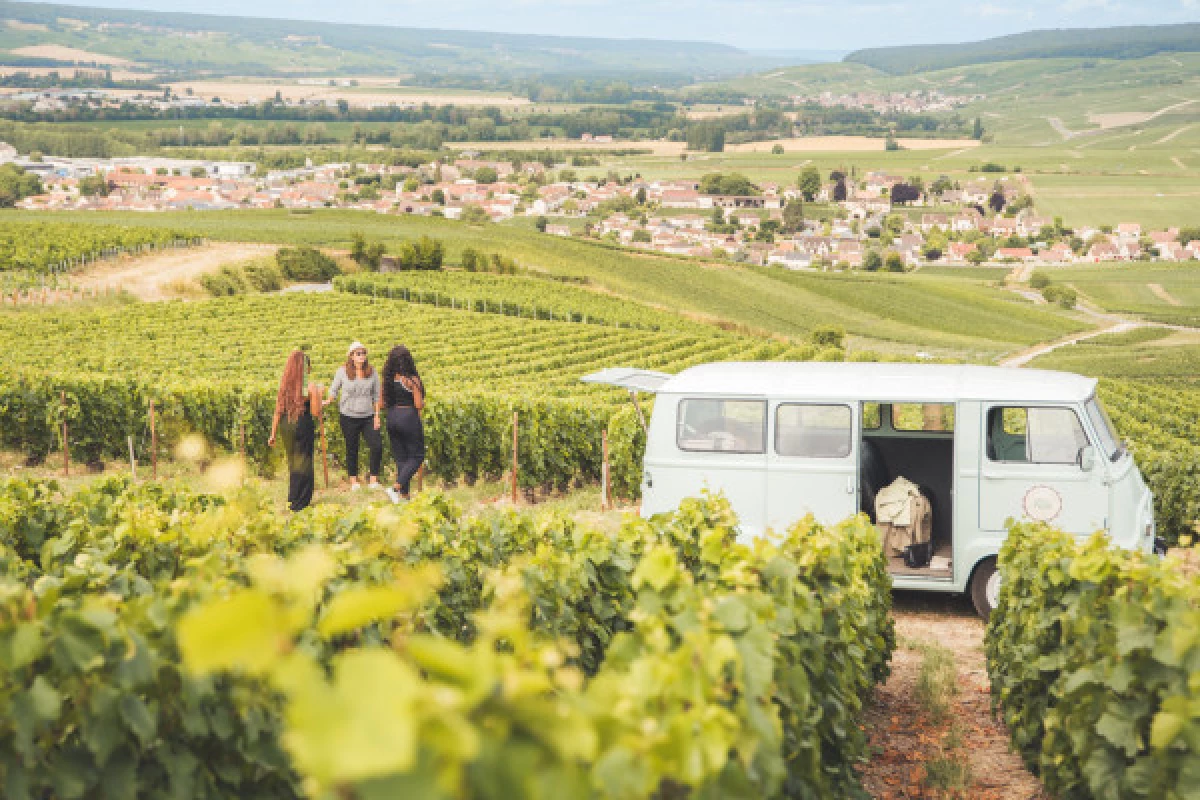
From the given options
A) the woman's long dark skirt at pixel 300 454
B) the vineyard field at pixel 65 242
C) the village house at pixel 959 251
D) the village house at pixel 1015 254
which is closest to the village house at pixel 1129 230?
the village house at pixel 1015 254

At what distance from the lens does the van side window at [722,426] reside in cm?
1085

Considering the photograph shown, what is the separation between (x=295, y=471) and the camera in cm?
1325

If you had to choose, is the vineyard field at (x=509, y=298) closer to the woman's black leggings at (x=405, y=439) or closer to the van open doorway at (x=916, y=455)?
the woman's black leggings at (x=405, y=439)

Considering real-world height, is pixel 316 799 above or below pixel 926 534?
above

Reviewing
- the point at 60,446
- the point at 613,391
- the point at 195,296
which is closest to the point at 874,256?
the point at 195,296

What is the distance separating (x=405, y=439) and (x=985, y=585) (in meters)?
6.81

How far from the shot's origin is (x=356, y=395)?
44.0 ft

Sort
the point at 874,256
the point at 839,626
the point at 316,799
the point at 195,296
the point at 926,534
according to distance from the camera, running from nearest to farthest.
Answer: the point at 316,799, the point at 839,626, the point at 926,534, the point at 195,296, the point at 874,256

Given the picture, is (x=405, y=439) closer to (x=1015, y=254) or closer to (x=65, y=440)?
(x=65, y=440)

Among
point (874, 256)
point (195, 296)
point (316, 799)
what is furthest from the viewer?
point (874, 256)

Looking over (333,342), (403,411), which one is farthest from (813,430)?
(333,342)

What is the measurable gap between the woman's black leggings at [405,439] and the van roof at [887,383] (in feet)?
11.4

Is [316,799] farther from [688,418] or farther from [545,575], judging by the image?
[688,418]

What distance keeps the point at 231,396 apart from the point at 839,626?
15.4 m
